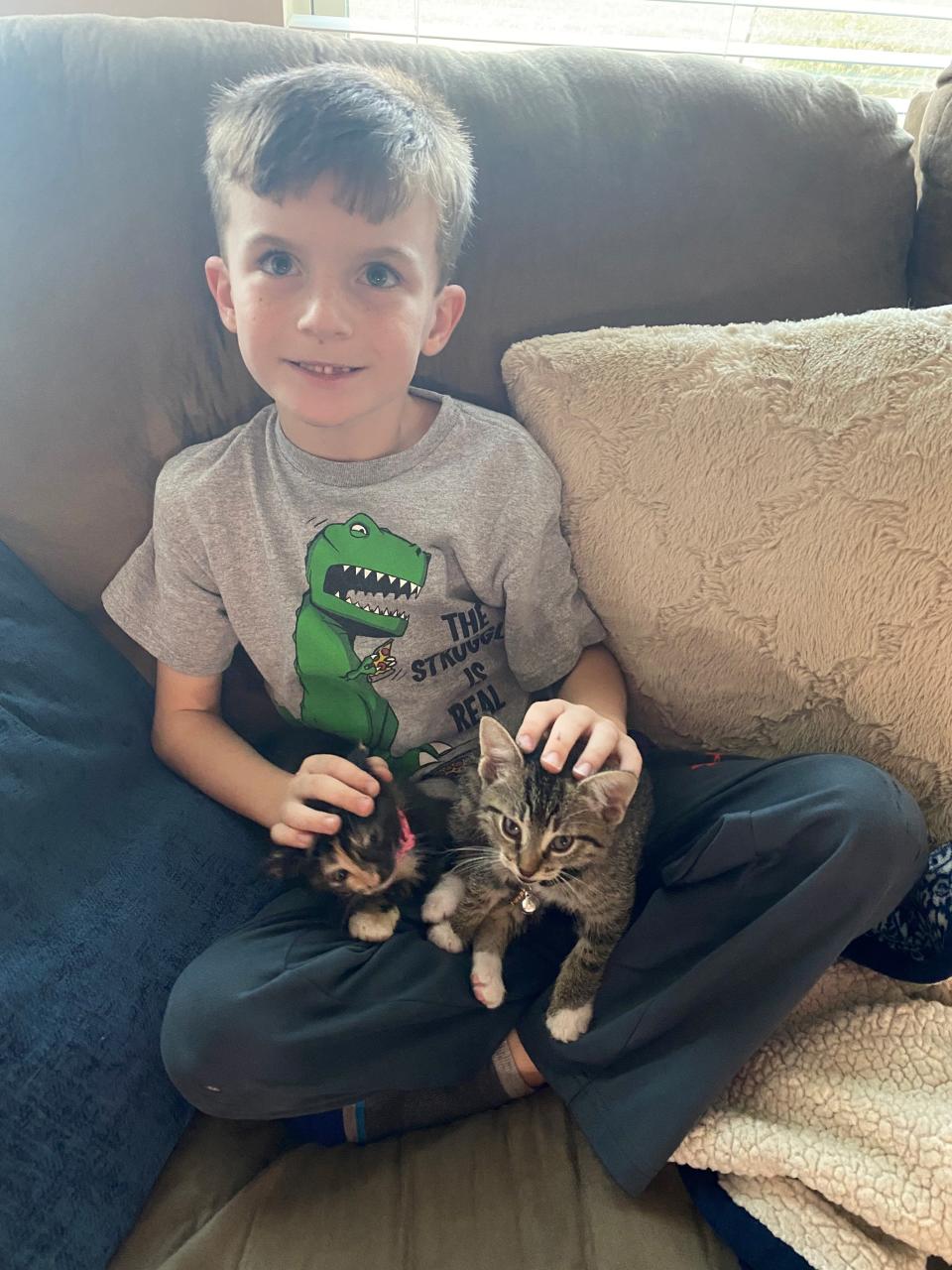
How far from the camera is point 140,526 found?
1065 millimetres

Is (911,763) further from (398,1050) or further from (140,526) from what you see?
(140,526)

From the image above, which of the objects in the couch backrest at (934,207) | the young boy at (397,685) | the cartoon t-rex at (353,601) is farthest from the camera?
the couch backrest at (934,207)

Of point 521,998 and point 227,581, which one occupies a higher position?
point 227,581

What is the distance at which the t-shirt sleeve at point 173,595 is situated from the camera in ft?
3.34

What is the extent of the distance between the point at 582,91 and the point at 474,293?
0.31m

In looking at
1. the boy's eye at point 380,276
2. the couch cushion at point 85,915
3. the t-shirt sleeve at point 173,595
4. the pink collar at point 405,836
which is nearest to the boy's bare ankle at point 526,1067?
the pink collar at point 405,836

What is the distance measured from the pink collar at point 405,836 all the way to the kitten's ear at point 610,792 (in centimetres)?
25

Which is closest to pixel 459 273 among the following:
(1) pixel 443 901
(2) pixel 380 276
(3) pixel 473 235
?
(3) pixel 473 235

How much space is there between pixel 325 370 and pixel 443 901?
63cm

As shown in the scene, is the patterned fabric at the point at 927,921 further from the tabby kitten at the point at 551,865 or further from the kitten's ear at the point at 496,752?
the kitten's ear at the point at 496,752

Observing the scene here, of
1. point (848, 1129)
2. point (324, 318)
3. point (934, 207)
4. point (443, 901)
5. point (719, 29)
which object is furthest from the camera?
point (719, 29)

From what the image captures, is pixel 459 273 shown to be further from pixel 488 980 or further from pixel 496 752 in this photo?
pixel 488 980

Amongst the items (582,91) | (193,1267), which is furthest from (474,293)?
(193,1267)

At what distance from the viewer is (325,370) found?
91 cm
